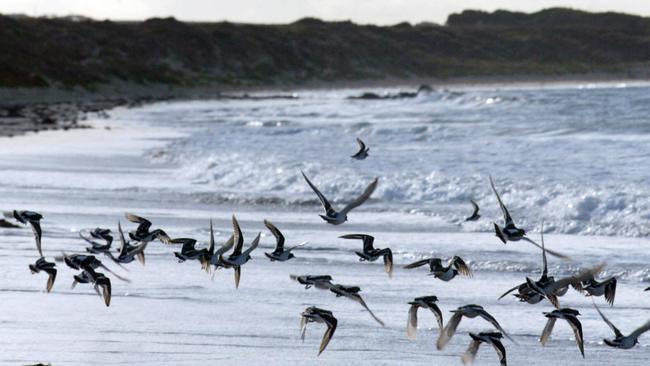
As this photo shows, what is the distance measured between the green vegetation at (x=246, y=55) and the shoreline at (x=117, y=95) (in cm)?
159

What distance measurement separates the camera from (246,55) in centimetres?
15375

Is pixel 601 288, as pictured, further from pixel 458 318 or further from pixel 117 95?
pixel 117 95

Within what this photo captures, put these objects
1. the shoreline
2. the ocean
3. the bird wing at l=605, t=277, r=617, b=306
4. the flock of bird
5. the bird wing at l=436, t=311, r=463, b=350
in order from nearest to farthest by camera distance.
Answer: the bird wing at l=436, t=311, r=463, b=350 < the flock of bird < the bird wing at l=605, t=277, r=617, b=306 < the ocean < the shoreline

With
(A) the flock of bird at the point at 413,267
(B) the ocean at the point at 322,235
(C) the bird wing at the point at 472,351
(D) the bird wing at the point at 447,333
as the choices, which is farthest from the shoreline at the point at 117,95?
(D) the bird wing at the point at 447,333

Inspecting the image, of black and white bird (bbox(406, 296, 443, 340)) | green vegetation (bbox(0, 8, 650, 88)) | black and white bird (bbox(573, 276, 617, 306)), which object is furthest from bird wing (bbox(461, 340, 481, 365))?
green vegetation (bbox(0, 8, 650, 88))

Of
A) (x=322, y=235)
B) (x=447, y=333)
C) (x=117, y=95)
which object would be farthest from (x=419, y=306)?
(x=117, y=95)

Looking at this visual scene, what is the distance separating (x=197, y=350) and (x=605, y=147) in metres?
19.9

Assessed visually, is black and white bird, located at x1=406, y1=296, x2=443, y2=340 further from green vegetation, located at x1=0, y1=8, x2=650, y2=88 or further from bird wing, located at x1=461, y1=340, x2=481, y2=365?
green vegetation, located at x1=0, y1=8, x2=650, y2=88

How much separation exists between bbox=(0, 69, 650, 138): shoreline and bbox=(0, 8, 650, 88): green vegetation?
1.59 meters

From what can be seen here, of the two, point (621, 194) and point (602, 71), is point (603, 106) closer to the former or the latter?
point (621, 194)

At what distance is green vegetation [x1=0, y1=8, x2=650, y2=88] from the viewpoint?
361 ft

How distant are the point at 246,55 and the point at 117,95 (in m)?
54.4

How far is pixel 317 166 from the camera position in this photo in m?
26.8

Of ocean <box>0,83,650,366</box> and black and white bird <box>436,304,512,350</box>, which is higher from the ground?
black and white bird <box>436,304,512,350</box>
